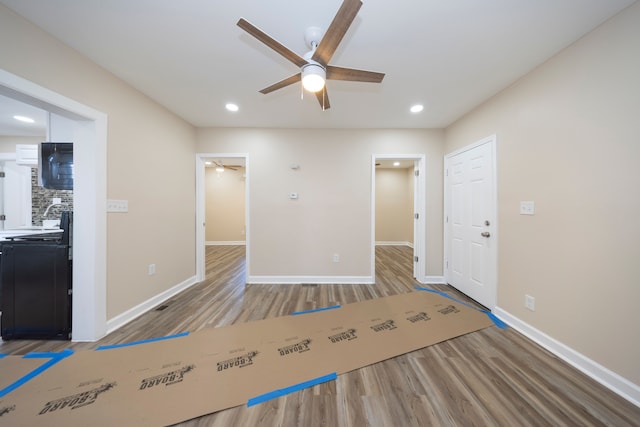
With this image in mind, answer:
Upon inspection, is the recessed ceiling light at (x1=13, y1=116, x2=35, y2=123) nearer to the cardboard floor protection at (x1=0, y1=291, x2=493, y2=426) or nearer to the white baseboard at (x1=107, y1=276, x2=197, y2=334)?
the white baseboard at (x1=107, y1=276, x2=197, y2=334)

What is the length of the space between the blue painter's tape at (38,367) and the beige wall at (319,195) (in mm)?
2032

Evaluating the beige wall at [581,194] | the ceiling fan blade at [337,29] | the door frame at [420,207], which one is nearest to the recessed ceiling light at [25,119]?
the ceiling fan blade at [337,29]

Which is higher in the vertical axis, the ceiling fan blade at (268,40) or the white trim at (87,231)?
the ceiling fan blade at (268,40)

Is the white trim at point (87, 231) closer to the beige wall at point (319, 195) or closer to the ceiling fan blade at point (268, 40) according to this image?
the beige wall at point (319, 195)

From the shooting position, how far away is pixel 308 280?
348cm

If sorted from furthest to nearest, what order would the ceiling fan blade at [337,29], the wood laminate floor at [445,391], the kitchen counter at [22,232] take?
the kitchen counter at [22,232]
the wood laminate floor at [445,391]
the ceiling fan blade at [337,29]

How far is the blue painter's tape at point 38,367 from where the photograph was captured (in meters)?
1.34

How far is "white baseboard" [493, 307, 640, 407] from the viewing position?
136 centimetres

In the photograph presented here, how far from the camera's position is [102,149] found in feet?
6.61

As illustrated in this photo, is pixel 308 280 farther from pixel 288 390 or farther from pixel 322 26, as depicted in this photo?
pixel 322 26

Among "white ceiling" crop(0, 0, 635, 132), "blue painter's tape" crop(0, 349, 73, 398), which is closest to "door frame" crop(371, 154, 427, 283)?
"white ceiling" crop(0, 0, 635, 132)

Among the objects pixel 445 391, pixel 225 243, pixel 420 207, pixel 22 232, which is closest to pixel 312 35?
pixel 445 391

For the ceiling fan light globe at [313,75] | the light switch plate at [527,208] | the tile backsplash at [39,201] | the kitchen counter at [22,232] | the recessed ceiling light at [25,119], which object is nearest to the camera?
the ceiling fan light globe at [313,75]

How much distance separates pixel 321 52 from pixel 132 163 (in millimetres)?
2396
